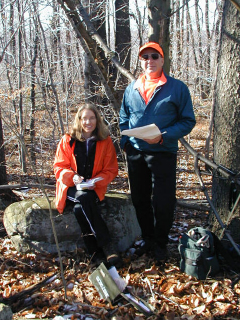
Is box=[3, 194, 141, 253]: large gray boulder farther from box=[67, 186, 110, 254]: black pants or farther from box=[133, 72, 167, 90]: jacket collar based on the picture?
box=[133, 72, 167, 90]: jacket collar

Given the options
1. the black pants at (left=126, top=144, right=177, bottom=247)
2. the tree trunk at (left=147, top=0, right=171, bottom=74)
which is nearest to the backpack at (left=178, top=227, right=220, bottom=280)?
the black pants at (left=126, top=144, right=177, bottom=247)

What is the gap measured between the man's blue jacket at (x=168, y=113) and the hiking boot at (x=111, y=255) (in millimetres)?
1278

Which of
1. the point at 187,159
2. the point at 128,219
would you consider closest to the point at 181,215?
the point at 128,219

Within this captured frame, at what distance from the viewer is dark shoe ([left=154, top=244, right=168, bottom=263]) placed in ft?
11.9

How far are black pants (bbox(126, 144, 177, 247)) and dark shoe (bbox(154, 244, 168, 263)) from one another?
0.05 metres

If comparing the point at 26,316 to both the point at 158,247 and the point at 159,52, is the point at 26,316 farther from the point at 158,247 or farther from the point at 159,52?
the point at 159,52

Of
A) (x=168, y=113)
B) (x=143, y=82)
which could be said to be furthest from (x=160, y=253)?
(x=143, y=82)

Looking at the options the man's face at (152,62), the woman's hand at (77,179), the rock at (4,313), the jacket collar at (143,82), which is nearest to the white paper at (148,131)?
the jacket collar at (143,82)

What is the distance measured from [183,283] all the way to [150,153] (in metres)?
1.44

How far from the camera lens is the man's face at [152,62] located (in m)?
3.29

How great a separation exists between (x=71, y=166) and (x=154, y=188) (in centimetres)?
116

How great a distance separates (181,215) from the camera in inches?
209

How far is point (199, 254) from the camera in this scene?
10.6 ft

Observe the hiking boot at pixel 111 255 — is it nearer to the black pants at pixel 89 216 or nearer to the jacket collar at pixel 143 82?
the black pants at pixel 89 216
